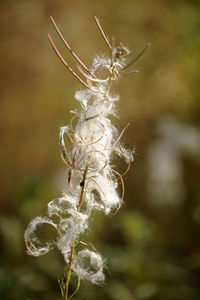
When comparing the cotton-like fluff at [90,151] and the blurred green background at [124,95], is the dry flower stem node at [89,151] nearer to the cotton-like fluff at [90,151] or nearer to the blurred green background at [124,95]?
the cotton-like fluff at [90,151]

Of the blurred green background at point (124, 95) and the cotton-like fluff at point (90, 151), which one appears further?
the blurred green background at point (124, 95)

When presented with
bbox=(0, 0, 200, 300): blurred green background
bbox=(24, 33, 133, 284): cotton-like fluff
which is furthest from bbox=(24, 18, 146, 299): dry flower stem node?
bbox=(0, 0, 200, 300): blurred green background

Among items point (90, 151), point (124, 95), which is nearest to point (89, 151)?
point (90, 151)

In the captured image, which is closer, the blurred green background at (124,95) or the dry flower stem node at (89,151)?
the dry flower stem node at (89,151)

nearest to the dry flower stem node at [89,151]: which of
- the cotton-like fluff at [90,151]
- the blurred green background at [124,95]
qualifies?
the cotton-like fluff at [90,151]

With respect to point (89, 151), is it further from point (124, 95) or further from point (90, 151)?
point (124, 95)

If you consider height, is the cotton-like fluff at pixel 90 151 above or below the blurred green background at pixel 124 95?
below

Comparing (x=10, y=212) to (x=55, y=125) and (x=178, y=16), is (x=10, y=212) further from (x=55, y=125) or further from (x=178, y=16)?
(x=178, y=16)

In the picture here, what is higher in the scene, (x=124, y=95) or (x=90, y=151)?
(x=124, y=95)

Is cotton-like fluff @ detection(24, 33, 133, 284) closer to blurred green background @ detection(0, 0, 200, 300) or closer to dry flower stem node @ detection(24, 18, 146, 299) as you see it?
dry flower stem node @ detection(24, 18, 146, 299)

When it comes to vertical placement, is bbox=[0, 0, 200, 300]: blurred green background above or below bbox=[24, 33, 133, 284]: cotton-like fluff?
above

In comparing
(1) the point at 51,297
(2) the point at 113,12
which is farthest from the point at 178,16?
(1) the point at 51,297
